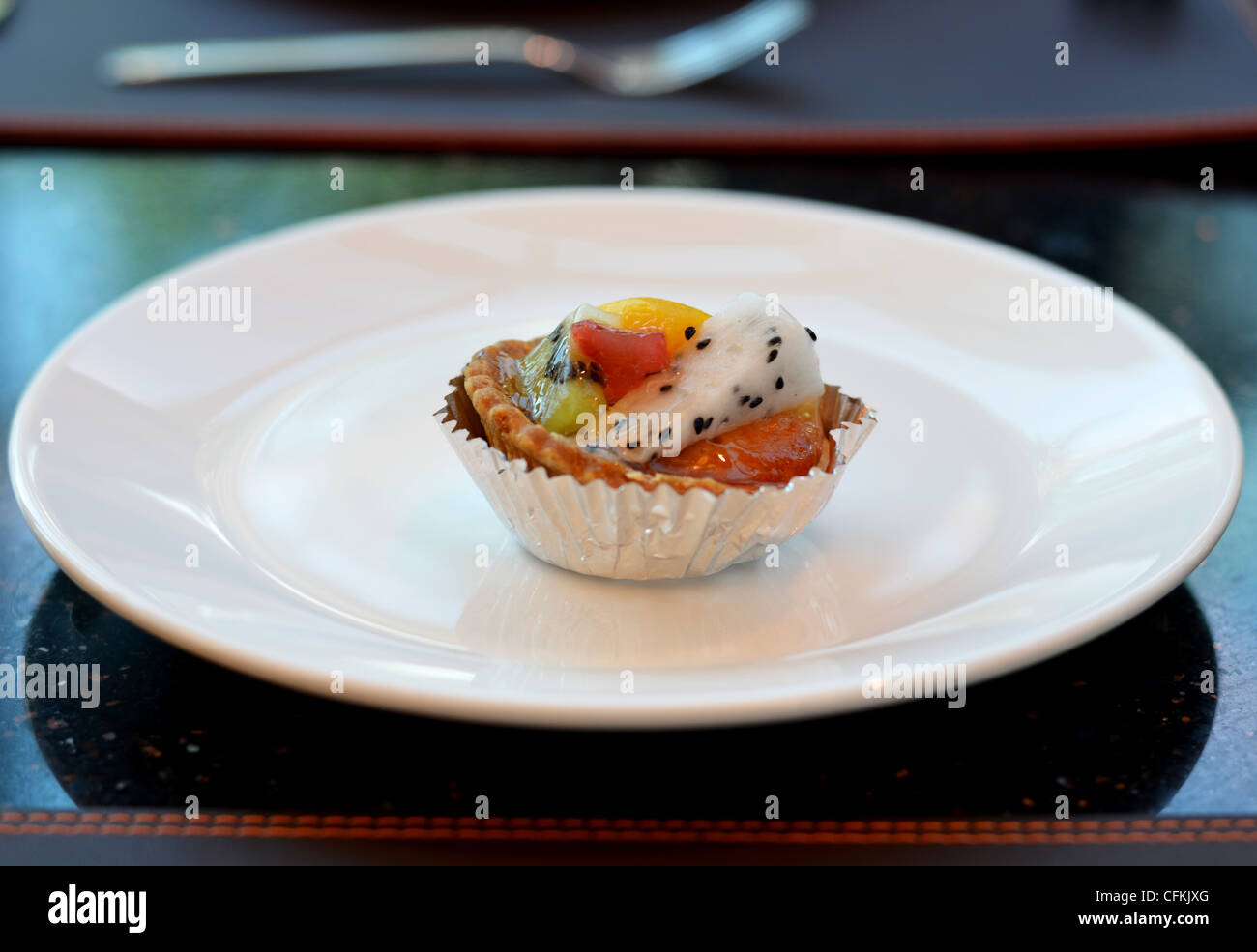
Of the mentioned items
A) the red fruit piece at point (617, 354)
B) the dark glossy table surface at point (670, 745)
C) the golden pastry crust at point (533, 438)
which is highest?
the red fruit piece at point (617, 354)

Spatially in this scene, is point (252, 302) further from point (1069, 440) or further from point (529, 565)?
point (1069, 440)

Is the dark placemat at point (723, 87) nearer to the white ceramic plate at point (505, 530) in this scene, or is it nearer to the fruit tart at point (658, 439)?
the white ceramic plate at point (505, 530)

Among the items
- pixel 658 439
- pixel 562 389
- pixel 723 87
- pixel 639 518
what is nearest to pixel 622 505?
pixel 639 518

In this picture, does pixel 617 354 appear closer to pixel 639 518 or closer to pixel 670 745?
pixel 639 518

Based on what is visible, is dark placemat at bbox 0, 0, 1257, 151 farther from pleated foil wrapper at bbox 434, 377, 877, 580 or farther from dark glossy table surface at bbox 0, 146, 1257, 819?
pleated foil wrapper at bbox 434, 377, 877, 580

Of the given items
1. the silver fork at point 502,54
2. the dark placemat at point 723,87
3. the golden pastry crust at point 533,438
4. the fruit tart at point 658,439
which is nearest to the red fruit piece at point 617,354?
the fruit tart at point 658,439

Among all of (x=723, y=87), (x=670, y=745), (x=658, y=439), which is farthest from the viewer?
(x=723, y=87)

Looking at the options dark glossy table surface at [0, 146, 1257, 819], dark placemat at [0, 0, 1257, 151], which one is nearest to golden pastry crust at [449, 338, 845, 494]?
dark glossy table surface at [0, 146, 1257, 819]
